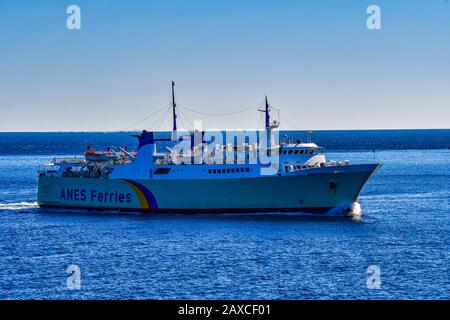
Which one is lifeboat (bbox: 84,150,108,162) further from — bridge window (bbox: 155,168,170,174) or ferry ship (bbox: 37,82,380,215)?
bridge window (bbox: 155,168,170,174)

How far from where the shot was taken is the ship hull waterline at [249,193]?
5544cm

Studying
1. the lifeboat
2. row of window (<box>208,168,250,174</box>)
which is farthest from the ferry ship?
the lifeboat

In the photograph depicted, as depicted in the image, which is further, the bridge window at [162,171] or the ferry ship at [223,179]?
the bridge window at [162,171]

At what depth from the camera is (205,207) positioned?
189 ft

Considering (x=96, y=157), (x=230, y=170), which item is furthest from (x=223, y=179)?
(x=96, y=157)

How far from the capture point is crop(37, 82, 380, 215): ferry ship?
5562 cm

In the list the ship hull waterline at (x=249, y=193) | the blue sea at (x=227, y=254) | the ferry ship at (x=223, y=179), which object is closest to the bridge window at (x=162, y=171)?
the ferry ship at (x=223, y=179)

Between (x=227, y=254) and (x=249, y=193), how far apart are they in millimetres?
15885

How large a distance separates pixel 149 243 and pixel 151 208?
1486 centimetres

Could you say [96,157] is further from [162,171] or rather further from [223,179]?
[223,179]

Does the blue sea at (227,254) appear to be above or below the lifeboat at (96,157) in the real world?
below

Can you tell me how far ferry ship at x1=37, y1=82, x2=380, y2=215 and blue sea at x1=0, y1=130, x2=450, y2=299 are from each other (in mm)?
1560

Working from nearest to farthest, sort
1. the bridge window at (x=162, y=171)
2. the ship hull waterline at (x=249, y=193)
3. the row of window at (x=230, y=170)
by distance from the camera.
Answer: the ship hull waterline at (x=249, y=193) < the row of window at (x=230, y=170) < the bridge window at (x=162, y=171)

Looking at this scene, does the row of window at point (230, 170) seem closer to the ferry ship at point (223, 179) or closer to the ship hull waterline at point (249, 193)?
the ferry ship at point (223, 179)
